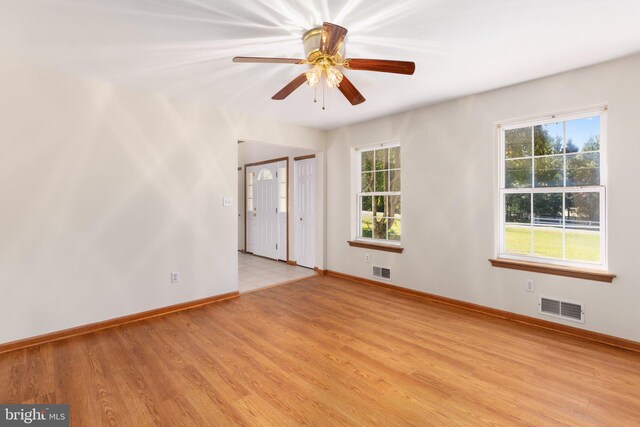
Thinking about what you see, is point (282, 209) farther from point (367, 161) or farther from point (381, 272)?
point (381, 272)

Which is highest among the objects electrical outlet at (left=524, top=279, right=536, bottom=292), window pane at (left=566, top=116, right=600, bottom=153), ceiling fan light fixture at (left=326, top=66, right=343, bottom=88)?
ceiling fan light fixture at (left=326, top=66, right=343, bottom=88)

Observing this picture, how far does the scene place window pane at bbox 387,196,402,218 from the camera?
4.42 meters

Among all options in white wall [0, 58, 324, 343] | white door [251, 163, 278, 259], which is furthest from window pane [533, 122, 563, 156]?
white door [251, 163, 278, 259]

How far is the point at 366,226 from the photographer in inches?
192

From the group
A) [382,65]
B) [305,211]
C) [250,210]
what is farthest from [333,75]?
[250,210]

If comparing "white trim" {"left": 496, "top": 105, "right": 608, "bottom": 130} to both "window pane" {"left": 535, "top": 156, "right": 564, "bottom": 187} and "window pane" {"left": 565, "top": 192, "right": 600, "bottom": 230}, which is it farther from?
"window pane" {"left": 565, "top": 192, "right": 600, "bottom": 230}

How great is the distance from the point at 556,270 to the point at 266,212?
5155mm

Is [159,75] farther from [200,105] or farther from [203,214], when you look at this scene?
[203,214]

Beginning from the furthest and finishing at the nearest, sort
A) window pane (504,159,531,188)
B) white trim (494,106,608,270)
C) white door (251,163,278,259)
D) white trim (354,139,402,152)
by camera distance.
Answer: white door (251,163,278,259) < white trim (354,139,402,152) < window pane (504,159,531,188) < white trim (494,106,608,270)

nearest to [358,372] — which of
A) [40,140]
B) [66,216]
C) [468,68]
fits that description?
[468,68]

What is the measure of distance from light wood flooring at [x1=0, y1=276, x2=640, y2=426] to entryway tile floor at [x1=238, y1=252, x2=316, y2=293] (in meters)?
1.34

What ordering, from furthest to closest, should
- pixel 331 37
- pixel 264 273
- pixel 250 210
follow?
1. pixel 250 210
2. pixel 264 273
3. pixel 331 37

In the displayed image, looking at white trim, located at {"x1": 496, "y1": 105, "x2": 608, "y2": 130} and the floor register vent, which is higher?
white trim, located at {"x1": 496, "y1": 105, "x2": 608, "y2": 130}

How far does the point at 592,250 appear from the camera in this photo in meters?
2.88
